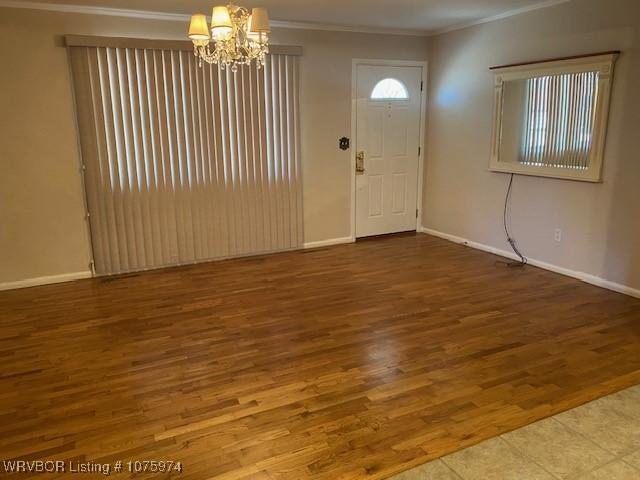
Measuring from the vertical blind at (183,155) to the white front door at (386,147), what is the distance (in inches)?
35.0

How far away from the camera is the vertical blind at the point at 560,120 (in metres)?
4.34

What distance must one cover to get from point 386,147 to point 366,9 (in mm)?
1835

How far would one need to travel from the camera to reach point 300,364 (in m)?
3.12

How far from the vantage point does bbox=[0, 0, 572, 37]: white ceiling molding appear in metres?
4.32

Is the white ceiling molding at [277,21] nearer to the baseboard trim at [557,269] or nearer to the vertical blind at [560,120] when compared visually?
the vertical blind at [560,120]

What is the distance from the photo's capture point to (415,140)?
6.39 meters

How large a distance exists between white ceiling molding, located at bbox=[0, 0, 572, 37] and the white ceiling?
0.10ft

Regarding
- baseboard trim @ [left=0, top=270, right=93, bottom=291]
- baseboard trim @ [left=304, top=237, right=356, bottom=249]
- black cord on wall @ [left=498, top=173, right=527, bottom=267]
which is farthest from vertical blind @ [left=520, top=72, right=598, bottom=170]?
baseboard trim @ [left=0, top=270, right=93, bottom=291]

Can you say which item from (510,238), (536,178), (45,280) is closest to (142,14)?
(45,280)

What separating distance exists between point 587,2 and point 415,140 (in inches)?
97.6

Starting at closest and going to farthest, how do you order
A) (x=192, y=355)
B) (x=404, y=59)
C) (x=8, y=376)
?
(x=8, y=376)
(x=192, y=355)
(x=404, y=59)

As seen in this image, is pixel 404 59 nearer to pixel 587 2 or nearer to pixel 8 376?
pixel 587 2

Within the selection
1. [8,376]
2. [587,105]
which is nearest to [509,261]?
[587,105]

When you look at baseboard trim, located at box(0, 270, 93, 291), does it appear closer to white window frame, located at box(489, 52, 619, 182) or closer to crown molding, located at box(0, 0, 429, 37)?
crown molding, located at box(0, 0, 429, 37)
